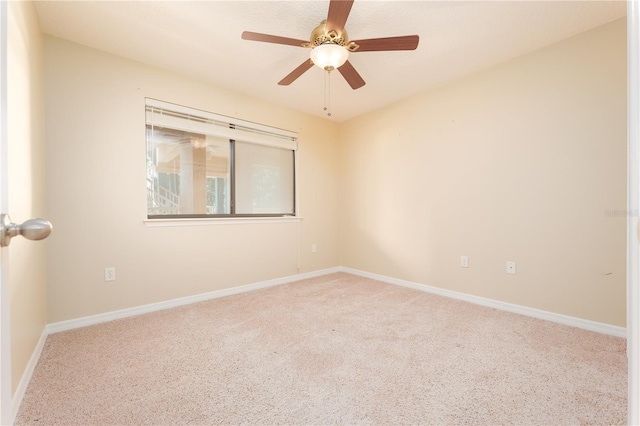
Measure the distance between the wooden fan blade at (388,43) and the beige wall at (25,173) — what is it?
1.92m

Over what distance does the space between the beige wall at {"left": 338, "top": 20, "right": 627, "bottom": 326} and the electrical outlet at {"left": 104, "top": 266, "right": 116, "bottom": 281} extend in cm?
293

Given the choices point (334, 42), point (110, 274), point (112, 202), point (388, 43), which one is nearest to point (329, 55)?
point (334, 42)

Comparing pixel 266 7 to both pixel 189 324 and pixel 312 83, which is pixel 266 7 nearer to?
pixel 312 83

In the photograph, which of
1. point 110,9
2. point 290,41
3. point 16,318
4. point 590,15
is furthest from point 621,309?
point 110,9

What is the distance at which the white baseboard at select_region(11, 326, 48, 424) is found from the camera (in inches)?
51.3

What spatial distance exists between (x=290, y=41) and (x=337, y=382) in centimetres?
214

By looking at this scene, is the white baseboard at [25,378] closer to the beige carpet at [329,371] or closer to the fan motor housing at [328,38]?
the beige carpet at [329,371]

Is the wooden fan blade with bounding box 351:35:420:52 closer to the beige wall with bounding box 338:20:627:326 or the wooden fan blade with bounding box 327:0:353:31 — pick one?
the wooden fan blade with bounding box 327:0:353:31

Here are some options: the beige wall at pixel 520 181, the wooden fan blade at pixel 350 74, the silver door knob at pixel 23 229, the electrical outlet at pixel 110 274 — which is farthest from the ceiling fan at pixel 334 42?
the electrical outlet at pixel 110 274

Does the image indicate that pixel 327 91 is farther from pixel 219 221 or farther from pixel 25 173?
pixel 25 173

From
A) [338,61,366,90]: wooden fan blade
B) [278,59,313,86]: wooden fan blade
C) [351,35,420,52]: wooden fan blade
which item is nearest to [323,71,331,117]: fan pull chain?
[338,61,366,90]: wooden fan blade

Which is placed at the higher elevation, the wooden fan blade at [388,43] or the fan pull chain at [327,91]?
the fan pull chain at [327,91]

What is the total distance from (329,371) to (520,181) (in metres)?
2.32

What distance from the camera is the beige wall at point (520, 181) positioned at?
2.13 m
